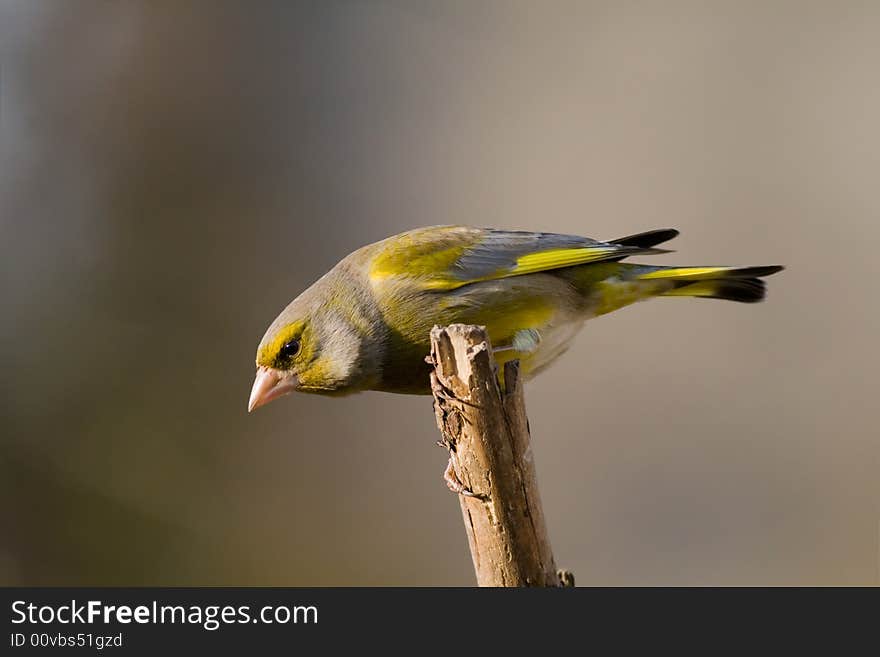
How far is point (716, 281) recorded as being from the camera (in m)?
5.30

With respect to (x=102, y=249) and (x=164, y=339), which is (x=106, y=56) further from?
(x=164, y=339)

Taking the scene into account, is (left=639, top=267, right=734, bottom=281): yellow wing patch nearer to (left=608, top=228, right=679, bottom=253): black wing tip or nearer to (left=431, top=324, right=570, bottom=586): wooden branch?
(left=608, top=228, right=679, bottom=253): black wing tip

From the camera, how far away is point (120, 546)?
29.1 feet

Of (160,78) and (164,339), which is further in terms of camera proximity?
(160,78)

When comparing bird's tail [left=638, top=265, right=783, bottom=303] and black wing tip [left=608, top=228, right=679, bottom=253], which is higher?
black wing tip [left=608, top=228, right=679, bottom=253]

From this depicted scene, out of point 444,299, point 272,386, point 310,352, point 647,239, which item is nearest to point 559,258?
point 647,239

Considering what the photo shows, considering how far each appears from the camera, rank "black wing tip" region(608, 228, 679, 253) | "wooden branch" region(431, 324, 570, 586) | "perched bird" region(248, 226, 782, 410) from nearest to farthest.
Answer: "wooden branch" region(431, 324, 570, 586) < "perched bird" region(248, 226, 782, 410) < "black wing tip" region(608, 228, 679, 253)

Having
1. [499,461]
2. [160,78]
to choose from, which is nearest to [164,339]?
[160,78]

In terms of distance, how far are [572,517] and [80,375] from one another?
4.74 m

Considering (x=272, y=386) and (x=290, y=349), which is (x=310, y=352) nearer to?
(x=290, y=349)

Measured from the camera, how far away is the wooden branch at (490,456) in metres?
3.46

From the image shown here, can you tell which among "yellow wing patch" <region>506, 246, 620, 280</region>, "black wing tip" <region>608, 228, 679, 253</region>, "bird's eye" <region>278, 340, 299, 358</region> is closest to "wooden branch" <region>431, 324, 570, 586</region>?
"bird's eye" <region>278, 340, 299, 358</region>

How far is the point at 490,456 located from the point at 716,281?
→ 7.62 ft

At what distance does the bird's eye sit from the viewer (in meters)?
4.69
